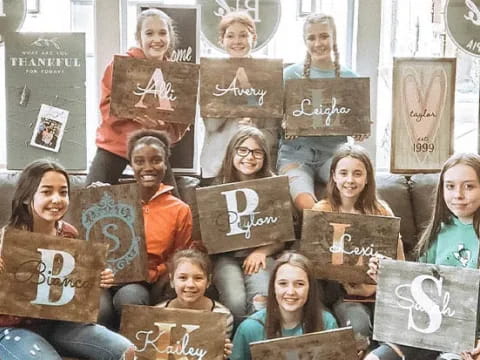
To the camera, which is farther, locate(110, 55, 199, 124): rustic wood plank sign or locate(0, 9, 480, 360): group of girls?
locate(110, 55, 199, 124): rustic wood plank sign

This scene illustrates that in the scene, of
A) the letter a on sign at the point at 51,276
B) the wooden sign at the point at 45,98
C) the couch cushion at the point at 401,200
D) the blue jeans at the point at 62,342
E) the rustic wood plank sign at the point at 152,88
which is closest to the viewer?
the blue jeans at the point at 62,342

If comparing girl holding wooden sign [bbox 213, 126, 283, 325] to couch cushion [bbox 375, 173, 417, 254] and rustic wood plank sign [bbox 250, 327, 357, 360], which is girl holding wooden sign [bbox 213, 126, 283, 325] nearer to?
rustic wood plank sign [bbox 250, 327, 357, 360]

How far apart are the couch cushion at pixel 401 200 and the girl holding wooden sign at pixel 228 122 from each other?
19.9 inches

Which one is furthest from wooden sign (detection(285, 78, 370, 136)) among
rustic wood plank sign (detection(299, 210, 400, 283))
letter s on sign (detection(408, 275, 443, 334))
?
letter s on sign (detection(408, 275, 443, 334))

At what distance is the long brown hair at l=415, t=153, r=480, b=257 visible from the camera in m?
2.32

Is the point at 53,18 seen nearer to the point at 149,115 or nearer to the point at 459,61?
the point at 149,115

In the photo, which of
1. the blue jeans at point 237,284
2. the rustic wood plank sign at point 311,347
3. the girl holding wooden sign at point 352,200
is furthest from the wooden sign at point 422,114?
the rustic wood plank sign at point 311,347

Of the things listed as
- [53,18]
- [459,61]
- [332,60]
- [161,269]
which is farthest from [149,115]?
[459,61]

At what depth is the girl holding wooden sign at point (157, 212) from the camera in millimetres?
2545

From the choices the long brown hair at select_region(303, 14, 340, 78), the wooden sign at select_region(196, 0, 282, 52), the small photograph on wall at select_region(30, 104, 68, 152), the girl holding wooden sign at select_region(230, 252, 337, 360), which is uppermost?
the wooden sign at select_region(196, 0, 282, 52)

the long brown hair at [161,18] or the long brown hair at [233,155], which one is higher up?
the long brown hair at [161,18]

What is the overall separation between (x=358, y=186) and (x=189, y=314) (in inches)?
28.5

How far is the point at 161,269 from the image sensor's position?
2.53 m

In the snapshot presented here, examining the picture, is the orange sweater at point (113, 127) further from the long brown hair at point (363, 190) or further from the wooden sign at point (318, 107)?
the long brown hair at point (363, 190)
